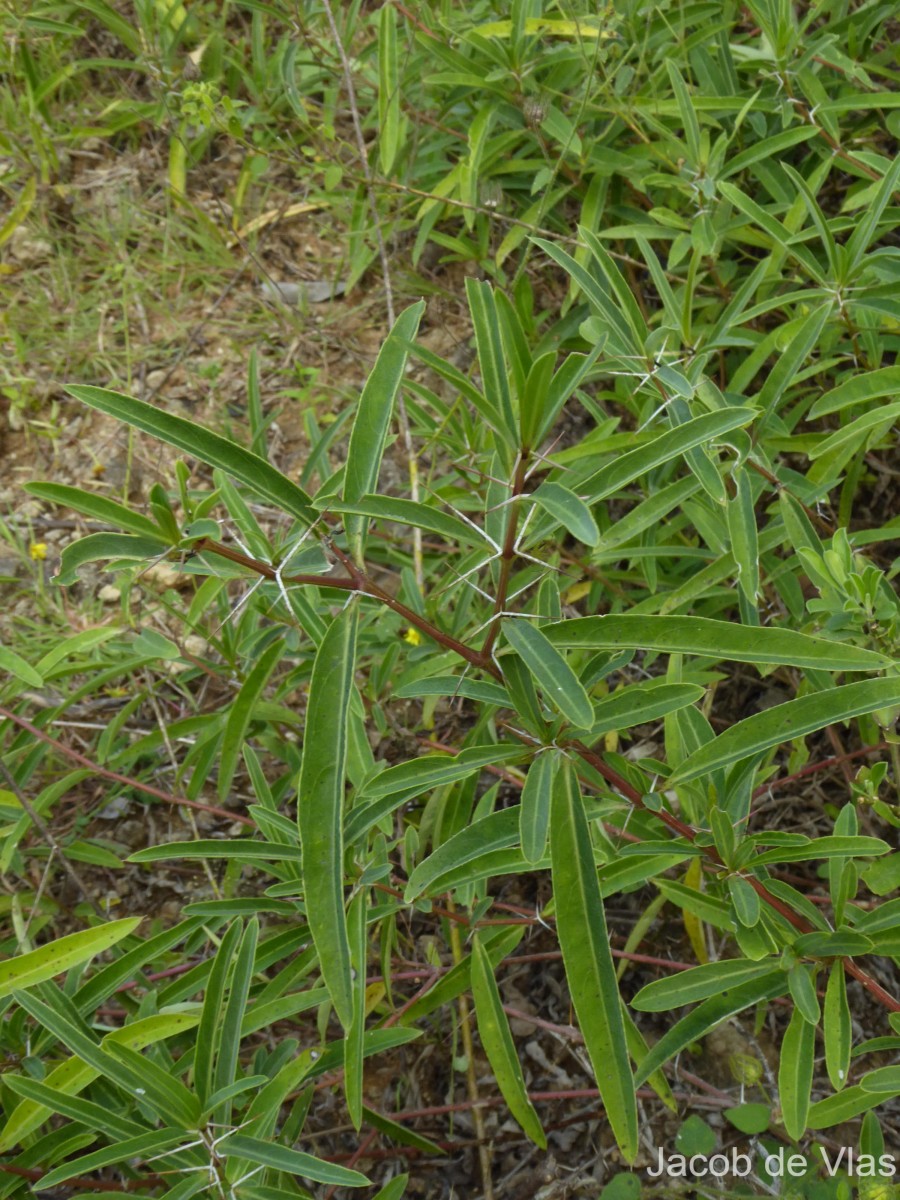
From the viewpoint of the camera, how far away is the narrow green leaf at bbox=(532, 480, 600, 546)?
0.87 m

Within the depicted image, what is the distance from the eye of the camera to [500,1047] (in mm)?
1478

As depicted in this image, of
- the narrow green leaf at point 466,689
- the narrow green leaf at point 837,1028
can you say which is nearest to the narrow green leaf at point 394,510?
the narrow green leaf at point 466,689

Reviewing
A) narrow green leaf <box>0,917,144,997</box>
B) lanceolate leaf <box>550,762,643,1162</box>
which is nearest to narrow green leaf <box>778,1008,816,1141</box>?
lanceolate leaf <box>550,762,643,1162</box>

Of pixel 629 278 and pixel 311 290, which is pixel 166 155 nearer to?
pixel 311 290

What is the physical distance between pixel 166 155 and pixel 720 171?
84.7 inches

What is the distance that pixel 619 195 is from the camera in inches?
97.8

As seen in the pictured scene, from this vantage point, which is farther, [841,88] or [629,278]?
[629,278]

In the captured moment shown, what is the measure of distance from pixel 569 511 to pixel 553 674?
0.54 ft

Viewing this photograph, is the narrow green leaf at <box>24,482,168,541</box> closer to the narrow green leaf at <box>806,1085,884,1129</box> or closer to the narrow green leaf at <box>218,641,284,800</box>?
the narrow green leaf at <box>218,641,284,800</box>

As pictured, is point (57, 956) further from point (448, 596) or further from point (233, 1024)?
point (448, 596)

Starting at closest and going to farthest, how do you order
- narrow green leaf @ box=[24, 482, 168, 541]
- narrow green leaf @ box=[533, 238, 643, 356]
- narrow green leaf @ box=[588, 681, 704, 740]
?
1. narrow green leaf @ box=[24, 482, 168, 541]
2. narrow green leaf @ box=[588, 681, 704, 740]
3. narrow green leaf @ box=[533, 238, 643, 356]

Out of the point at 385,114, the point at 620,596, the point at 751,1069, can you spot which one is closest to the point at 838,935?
the point at 751,1069

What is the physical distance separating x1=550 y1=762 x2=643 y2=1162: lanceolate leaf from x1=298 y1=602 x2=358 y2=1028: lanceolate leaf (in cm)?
21

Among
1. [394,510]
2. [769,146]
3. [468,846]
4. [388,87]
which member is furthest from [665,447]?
[388,87]
